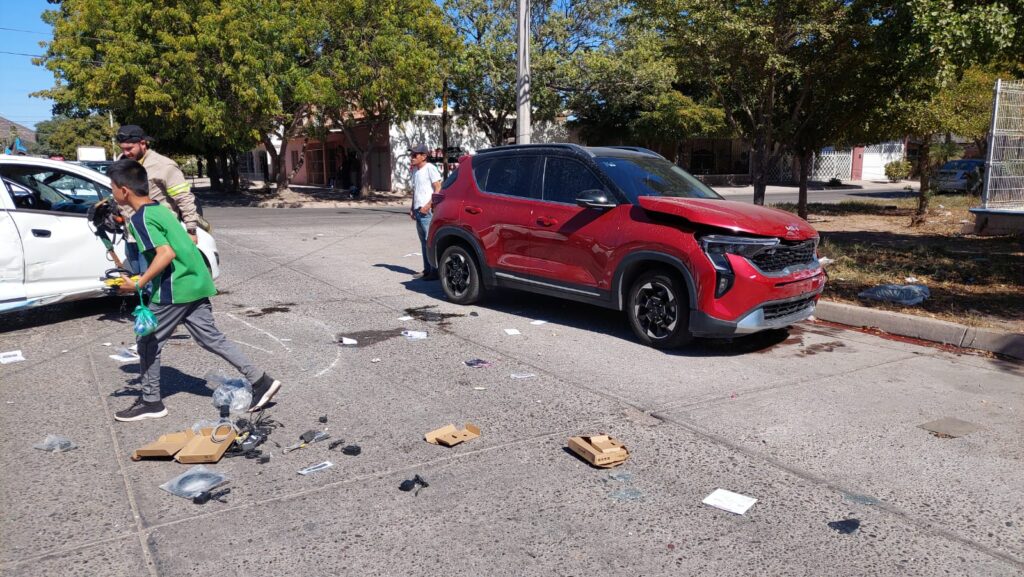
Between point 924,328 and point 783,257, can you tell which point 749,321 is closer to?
point 783,257

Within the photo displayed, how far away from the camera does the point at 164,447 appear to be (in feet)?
14.6

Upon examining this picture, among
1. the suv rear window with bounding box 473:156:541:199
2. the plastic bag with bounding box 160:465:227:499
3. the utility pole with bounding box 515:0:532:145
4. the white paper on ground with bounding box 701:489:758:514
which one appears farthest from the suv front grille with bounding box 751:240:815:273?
the utility pole with bounding box 515:0:532:145

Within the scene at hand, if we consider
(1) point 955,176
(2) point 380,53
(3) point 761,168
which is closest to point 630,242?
(3) point 761,168

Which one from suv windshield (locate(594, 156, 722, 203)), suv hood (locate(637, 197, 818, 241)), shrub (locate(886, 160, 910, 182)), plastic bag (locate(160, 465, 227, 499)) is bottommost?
plastic bag (locate(160, 465, 227, 499))

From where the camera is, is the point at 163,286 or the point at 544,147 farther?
the point at 544,147

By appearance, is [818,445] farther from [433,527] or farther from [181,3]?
[181,3]

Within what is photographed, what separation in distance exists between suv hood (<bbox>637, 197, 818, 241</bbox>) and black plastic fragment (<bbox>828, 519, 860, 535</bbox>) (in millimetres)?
3131

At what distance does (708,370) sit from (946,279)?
5872 millimetres

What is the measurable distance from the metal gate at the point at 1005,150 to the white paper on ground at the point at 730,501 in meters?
10.3

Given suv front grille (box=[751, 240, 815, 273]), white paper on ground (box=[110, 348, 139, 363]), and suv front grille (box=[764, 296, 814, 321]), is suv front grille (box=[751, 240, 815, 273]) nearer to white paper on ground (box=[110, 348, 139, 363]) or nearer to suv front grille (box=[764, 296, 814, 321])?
suv front grille (box=[764, 296, 814, 321])

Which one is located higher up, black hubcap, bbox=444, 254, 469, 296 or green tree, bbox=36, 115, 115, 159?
green tree, bbox=36, 115, 115, 159

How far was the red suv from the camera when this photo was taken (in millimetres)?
6555

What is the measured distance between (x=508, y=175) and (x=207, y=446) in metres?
4.93

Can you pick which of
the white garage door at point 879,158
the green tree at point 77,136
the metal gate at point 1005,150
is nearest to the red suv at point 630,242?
the metal gate at point 1005,150
